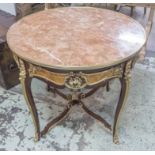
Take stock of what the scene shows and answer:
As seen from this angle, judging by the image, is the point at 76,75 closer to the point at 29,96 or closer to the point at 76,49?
the point at 76,49

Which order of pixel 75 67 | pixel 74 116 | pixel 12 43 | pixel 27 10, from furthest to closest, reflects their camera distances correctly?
pixel 27 10
pixel 74 116
pixel 12 43
pixel 75 67

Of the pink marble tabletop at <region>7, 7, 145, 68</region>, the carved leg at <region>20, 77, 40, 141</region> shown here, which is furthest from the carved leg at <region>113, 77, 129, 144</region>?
the carved leg at <region>20, 77, 40, 141</region>

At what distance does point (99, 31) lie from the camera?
1304 millimetres

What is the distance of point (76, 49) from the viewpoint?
1.15 meters

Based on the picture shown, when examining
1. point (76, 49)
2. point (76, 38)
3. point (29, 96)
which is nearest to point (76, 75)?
point (76, 49)

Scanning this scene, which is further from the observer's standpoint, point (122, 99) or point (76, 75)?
point (122, 99)

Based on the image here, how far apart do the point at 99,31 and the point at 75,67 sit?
34 cm

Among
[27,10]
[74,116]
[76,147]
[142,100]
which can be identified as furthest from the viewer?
[27,10]

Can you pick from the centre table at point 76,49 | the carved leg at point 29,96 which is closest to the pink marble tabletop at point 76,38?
the centre table at point 76,49

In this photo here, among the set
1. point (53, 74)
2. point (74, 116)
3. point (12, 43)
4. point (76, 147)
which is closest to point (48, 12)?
point (12, 43)

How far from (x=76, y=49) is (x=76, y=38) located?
111 millimetres

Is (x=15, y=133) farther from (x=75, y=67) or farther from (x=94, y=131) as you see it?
(x=75, y=67)

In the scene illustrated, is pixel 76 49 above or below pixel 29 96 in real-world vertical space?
above

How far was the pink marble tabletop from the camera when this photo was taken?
1098 mm
